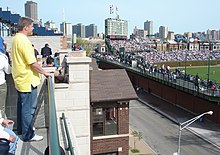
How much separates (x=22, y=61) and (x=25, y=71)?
154 mm

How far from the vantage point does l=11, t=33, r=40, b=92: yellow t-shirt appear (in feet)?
13.1

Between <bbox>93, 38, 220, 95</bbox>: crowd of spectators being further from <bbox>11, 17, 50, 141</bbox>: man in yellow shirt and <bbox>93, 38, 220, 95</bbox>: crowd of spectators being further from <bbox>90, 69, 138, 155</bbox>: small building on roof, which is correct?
<bbox>11, 17, 50, 141</bbox>: man in yellow shirt

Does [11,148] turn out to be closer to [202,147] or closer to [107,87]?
[107,87]

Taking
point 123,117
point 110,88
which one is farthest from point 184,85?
point 110,88

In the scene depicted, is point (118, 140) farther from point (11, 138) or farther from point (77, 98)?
point (11, 138)

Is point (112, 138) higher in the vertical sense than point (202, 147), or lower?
higher

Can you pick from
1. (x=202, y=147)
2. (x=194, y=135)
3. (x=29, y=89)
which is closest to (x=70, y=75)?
(x=29, y=89)

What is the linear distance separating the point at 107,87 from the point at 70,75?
6791 millimetres

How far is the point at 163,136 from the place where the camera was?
2817cm

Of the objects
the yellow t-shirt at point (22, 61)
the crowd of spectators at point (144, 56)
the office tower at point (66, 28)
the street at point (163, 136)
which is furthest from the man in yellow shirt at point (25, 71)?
the crowd of spectators at point (144, 56)

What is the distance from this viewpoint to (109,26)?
163625mm

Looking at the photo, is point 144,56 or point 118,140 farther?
point 144,56

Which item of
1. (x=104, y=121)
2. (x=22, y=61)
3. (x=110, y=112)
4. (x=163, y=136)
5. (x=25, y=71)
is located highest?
(x=22, y=61)

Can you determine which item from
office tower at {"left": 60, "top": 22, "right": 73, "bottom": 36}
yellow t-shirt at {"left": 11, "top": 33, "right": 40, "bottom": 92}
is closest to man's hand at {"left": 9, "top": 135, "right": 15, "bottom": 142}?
yellow t-shirt at {"left": 11, "top": 33, "right": 40, "bottom": 92}
